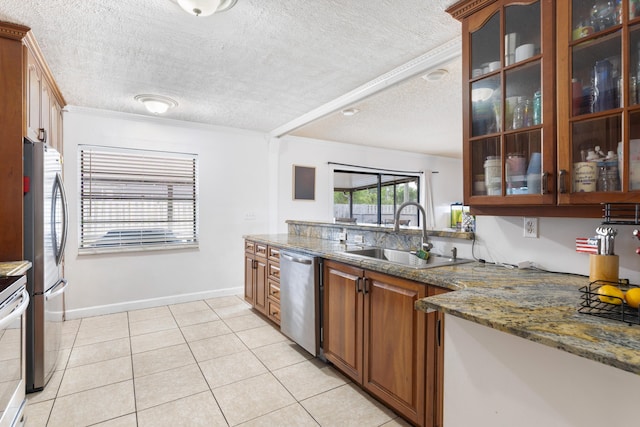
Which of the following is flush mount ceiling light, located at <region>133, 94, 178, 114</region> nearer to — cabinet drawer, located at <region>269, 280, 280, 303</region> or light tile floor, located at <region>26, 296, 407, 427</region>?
cabinet drawer, located at <region>269, 280, 280, 303</region>

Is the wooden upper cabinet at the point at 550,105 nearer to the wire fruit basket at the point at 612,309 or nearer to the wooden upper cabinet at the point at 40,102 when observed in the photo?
the wire fruit basket at the point at 612,309

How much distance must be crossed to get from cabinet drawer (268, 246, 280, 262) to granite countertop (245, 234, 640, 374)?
134 centimetres

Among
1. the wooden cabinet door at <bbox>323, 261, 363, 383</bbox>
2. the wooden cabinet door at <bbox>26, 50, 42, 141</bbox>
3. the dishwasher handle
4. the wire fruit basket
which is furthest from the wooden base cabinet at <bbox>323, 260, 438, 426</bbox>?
the wooden cabinet door at <bbox>26, 50, 42, 141</bbox>

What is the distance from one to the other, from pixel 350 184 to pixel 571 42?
14.4 feet

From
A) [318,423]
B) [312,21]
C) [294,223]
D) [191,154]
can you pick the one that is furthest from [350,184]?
[318,423]

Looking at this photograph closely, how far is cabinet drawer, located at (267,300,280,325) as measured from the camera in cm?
308

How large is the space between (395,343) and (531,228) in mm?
984

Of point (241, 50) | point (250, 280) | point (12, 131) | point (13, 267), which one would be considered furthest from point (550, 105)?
point (250, 280)

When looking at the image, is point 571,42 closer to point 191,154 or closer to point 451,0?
point 451,0

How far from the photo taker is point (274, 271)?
3115 mm

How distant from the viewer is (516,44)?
155 cm

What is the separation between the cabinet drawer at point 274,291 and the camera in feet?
10.1

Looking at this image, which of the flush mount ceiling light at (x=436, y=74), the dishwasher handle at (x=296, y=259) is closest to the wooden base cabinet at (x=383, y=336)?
the dishwasher handle at (x=296, y=259)

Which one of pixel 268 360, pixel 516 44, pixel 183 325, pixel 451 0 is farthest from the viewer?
pixel 183 325
